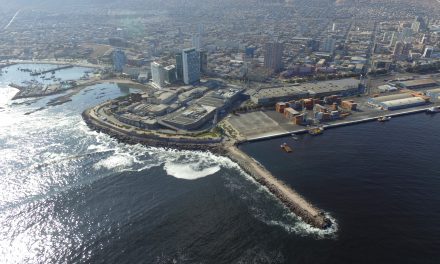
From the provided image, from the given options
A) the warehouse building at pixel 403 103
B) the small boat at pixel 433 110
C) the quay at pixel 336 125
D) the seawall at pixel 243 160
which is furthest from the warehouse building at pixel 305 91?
the seawall at pixel 243 160

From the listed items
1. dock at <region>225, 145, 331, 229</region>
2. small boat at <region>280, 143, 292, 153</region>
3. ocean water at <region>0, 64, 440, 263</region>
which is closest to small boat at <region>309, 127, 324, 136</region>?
ocean water at <region>0, 64, 440, 263</region>

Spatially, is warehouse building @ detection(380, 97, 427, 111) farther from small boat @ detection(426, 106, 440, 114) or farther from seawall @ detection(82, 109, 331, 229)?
seawall @ detection(82, 109, 331, 229)

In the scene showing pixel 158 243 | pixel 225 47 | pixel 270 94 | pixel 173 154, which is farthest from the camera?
pixel 225 47

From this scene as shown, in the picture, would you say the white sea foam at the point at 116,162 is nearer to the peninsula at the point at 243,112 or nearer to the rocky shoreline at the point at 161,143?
the rocky shoreline at the point at 161,143

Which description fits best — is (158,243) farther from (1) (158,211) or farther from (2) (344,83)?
(2) (344,83)

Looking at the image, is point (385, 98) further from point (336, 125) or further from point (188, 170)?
point (188, 170)

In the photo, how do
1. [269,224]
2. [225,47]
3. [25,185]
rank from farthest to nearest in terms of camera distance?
[225,47]
[25,185]
[269,224]

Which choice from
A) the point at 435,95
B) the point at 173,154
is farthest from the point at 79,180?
the point at 435,95
